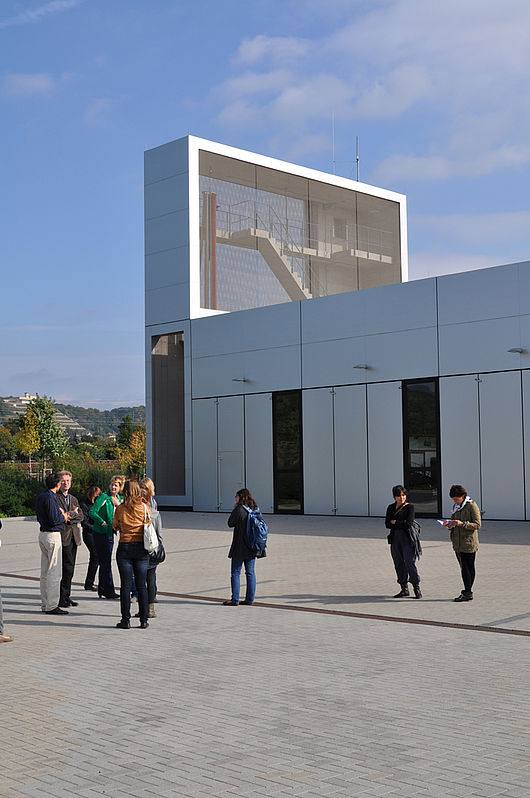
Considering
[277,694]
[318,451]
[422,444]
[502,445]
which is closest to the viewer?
[277,694]

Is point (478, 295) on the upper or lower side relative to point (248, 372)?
upper


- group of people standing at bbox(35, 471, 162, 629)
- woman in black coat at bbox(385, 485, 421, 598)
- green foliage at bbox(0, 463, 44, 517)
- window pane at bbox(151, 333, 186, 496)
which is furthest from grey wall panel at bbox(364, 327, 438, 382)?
group of people standing at bbox(35, 471, 162, 629)

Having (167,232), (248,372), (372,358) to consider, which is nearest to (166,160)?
(167,232)

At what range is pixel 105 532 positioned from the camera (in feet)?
42.2

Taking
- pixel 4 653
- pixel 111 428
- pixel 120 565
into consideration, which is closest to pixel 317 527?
pixel 120 565

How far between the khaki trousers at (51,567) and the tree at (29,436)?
5649cm

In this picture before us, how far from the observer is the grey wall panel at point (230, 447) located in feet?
103

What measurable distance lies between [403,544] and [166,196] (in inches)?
925

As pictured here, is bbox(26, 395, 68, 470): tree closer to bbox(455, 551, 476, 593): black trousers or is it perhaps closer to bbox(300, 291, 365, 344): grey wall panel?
bbox(300, 291, 365, 344): grey wall panel

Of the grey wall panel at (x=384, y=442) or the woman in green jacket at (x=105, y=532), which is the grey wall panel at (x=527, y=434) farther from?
the woman in green jacket at (x=105, y=532)

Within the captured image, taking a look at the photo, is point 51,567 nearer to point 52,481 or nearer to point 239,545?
point 52,481

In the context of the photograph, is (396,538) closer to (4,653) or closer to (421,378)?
(4,653)

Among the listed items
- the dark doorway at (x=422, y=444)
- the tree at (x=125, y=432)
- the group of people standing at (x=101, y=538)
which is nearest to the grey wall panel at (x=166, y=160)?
the dark doorway at (x=422, y=444)

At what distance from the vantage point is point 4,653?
9.12 metres
